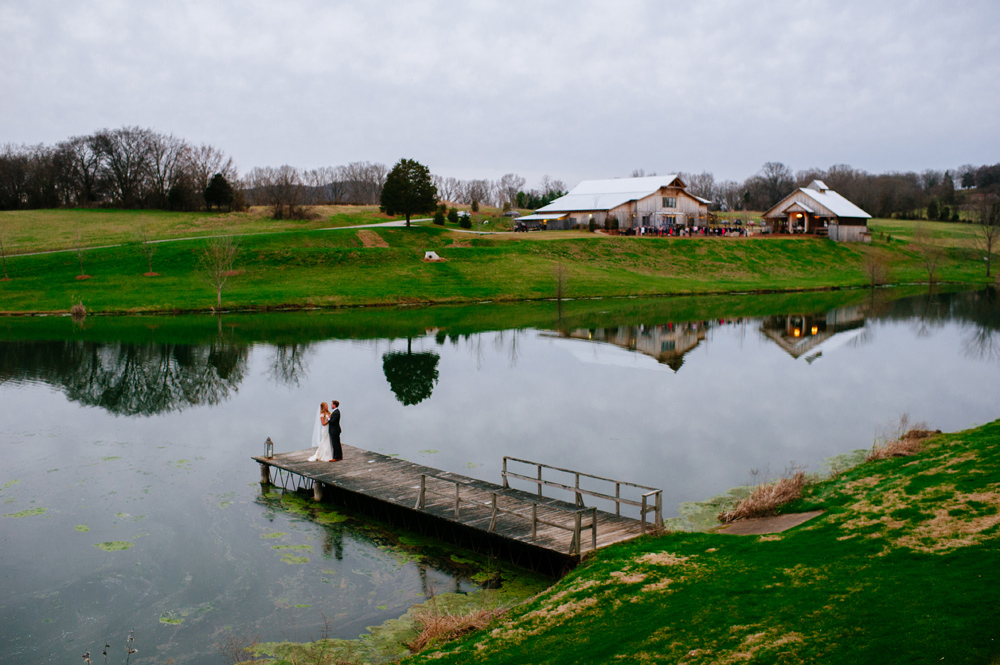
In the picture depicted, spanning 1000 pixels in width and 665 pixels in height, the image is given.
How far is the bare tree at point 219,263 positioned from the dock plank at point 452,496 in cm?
4171

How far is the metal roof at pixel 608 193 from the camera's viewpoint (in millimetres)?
96688

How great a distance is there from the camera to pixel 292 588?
1434 cm

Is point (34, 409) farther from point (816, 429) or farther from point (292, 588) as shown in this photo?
point (816, 429)

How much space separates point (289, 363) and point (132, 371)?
24.1 ft

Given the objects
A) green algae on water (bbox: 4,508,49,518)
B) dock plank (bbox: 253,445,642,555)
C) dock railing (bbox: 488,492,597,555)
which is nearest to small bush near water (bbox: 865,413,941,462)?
dock plank (bbox: 253,445,642,555)

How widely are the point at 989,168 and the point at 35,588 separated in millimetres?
235664

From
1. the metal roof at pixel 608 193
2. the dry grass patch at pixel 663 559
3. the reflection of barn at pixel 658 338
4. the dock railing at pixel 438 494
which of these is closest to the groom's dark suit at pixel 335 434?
the dock railing at pixel 438 494

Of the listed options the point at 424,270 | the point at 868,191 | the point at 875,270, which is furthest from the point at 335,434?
the point at 868,191

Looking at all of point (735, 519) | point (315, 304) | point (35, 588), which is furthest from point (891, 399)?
point (315, 304)

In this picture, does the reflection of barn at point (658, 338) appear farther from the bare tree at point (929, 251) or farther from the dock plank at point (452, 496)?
the bare tree at point (929, 251)

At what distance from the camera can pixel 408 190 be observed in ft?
268

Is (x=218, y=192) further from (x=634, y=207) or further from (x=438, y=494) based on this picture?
(x=438, y=494)

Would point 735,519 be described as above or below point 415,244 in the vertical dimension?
below

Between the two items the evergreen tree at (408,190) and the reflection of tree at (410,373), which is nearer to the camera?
the reflection of tree at (410,373)
